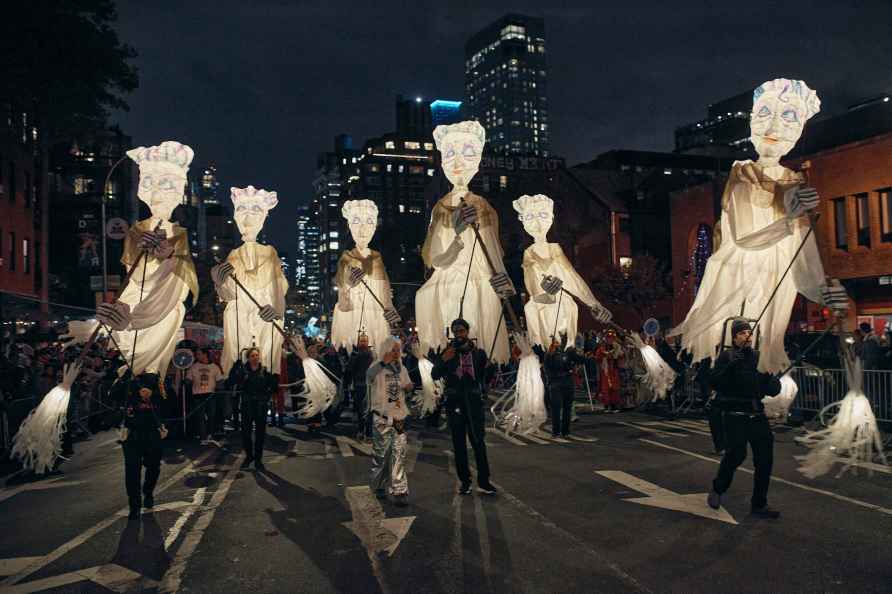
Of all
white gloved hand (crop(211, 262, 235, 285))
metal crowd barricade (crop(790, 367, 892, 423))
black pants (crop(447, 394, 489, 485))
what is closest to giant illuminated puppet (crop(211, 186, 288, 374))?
white gloved hand (crop(211, 262, 235, 285))

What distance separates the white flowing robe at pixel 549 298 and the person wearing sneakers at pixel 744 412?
674 centimetres

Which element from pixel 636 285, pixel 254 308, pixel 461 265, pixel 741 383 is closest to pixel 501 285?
pixel 461 265

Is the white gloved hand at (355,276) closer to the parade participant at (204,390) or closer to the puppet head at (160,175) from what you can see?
the parade participant at (204,390)

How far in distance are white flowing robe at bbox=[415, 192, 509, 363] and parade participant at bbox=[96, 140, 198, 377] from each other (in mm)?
3571

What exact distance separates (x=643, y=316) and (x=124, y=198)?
183ft

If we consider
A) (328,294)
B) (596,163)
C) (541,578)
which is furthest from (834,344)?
(328,294)

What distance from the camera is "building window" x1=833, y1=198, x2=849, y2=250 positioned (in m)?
26.9

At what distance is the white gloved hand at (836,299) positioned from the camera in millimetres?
8086

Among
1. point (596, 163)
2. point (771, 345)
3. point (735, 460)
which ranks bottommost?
point (735, 460)

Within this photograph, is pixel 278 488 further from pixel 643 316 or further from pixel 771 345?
pixel 643 316

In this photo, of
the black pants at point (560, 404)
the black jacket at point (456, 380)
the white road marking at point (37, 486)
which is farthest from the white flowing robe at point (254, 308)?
the black jacket at point (456, 380)

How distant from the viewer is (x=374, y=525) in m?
7.04

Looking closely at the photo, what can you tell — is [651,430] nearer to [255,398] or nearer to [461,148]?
[461,148]

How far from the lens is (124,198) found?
73125 mm
